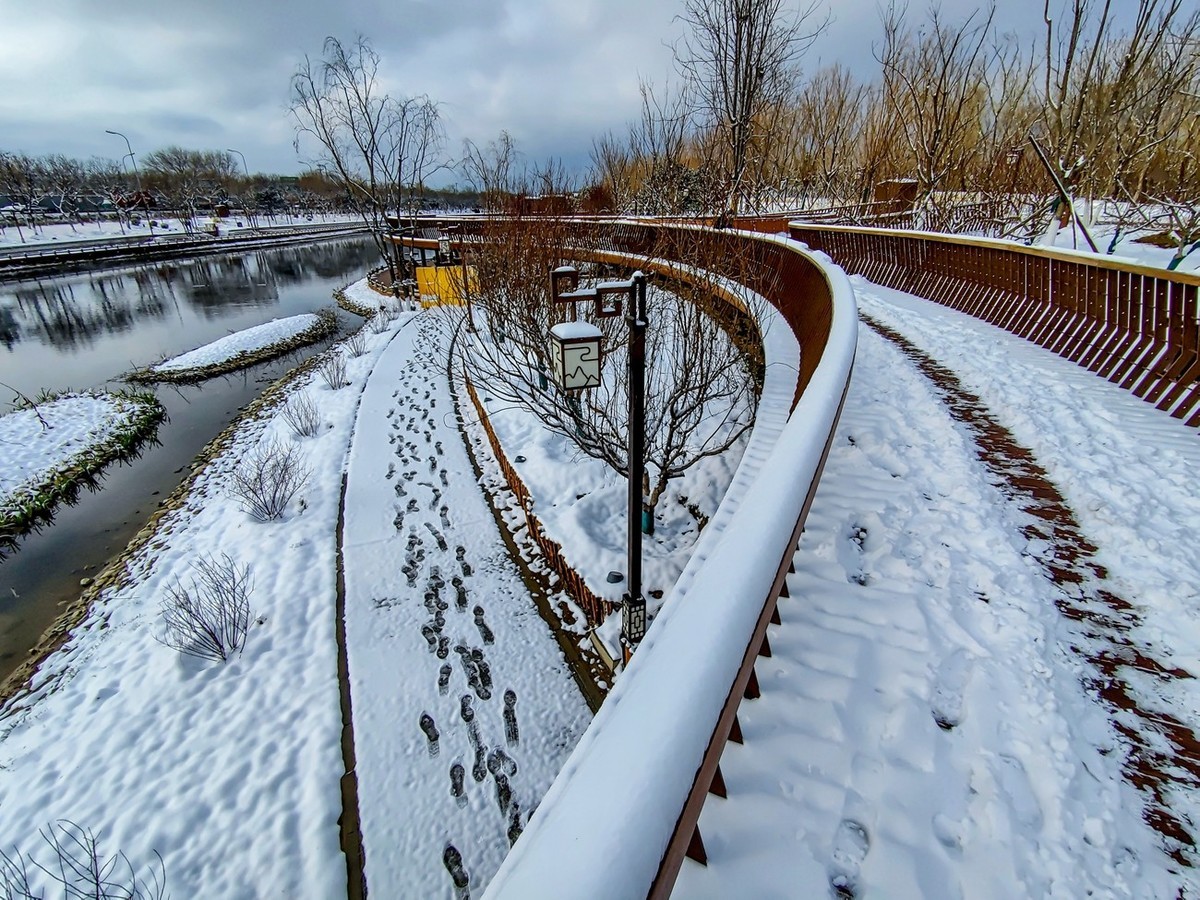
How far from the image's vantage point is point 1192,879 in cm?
147

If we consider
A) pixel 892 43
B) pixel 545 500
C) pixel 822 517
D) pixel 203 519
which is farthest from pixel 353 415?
pixel 892 43

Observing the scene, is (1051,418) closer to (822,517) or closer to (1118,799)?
(822,517)

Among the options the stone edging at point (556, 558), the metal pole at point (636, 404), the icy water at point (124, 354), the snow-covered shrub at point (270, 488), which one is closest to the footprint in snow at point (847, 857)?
the metal pole at point (636, 404)

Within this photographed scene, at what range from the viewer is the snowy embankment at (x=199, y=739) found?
348 cm

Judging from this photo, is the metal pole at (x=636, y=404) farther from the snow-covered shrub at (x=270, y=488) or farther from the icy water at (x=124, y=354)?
the icy water at (x=124, y=354)

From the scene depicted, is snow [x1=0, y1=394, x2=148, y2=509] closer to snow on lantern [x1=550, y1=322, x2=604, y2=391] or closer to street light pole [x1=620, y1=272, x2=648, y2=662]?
snow on lantern [x1=550, y1=322, x2=604, y2=391]

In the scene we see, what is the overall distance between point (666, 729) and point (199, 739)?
189 inches

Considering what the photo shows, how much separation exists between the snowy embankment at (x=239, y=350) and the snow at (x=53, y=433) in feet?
7.71

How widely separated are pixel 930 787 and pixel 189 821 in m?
4.50

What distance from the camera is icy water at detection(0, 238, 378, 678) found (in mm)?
7586

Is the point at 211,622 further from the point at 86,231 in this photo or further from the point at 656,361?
the point at 86,231

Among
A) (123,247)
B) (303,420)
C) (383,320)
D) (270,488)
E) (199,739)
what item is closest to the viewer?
(199,739)

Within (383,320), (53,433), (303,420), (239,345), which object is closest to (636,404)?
(303,420)

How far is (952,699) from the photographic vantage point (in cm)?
197
